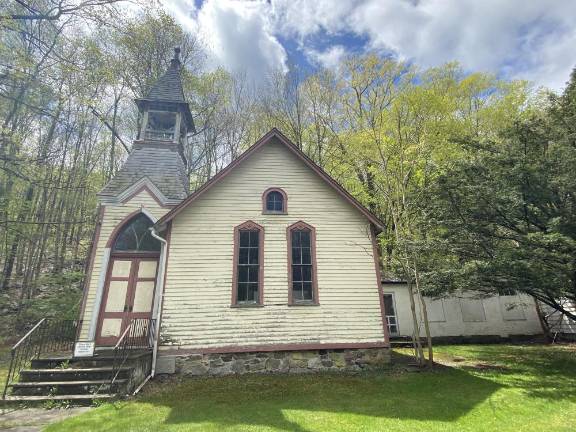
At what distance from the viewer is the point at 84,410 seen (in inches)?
256

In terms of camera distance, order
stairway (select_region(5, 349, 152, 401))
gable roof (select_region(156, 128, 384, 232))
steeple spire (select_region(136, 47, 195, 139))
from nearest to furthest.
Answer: stairway (select_region(5, 349, 152, 401)) < gable roof (select_region(156, 128, 384, 232)) < steeple spire (select_region(136, 47, 195, 139))

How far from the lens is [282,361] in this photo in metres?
9.10

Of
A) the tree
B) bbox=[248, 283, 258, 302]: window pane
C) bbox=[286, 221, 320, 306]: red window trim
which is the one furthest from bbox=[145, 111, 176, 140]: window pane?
the tree

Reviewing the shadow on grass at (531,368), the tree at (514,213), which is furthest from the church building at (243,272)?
the shadow on grass at (531,368)

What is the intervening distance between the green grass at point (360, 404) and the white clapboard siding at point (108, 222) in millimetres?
3530

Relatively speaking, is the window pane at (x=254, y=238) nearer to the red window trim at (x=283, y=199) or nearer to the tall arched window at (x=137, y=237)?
the red window trim at (x=283, y=199)

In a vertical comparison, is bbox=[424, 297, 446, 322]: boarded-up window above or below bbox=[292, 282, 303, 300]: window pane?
below

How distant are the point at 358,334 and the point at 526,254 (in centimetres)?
531

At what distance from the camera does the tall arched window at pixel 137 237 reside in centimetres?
1077

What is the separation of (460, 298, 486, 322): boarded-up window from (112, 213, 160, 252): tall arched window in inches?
563

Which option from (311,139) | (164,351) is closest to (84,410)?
(164,351)

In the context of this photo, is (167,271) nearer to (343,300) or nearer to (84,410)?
(84,410)

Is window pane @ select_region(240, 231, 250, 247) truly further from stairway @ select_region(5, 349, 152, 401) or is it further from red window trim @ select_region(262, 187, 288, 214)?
stairway @ select_region(5, 349, 152, 401)

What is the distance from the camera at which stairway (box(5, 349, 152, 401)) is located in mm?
7016
